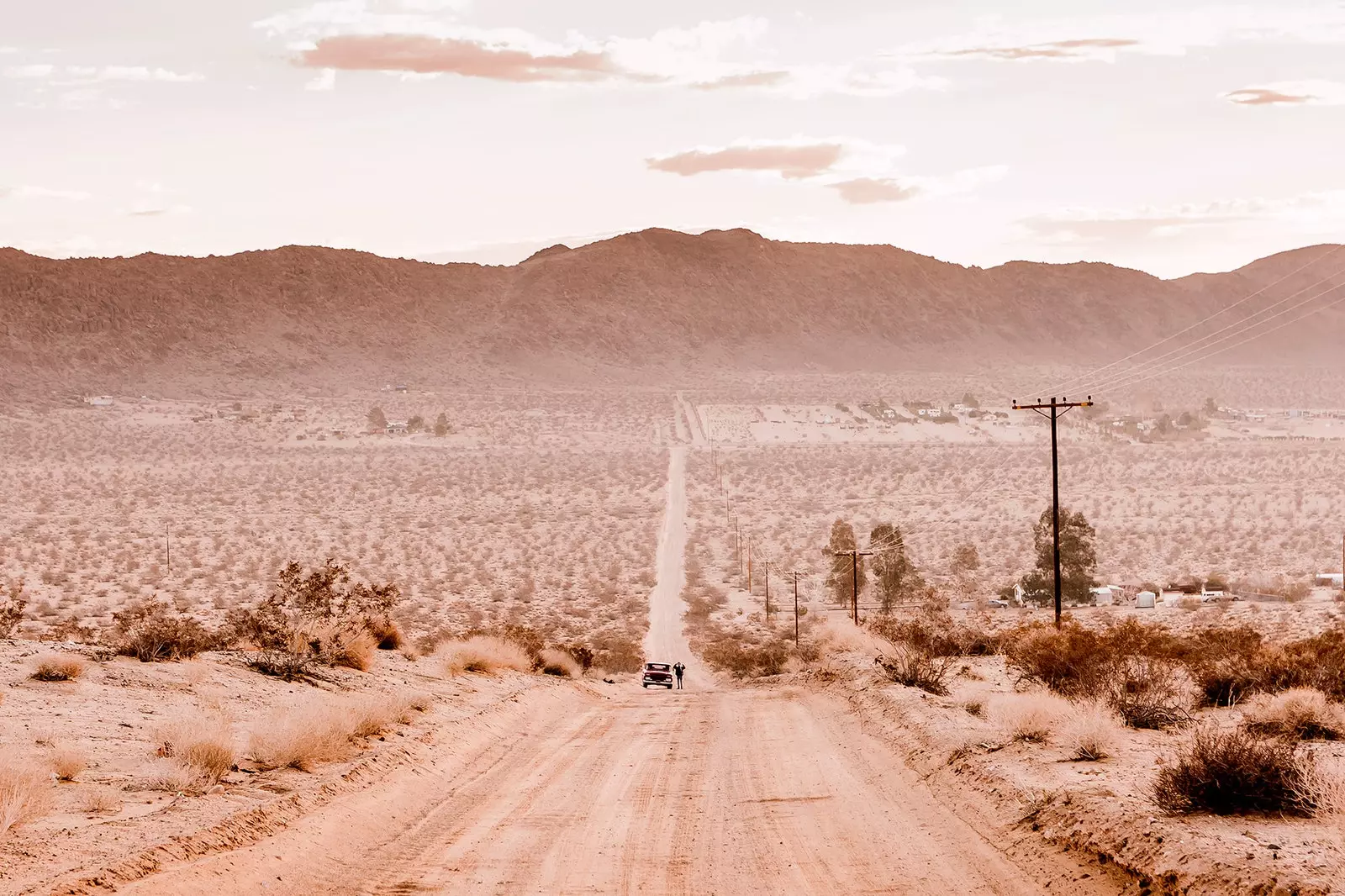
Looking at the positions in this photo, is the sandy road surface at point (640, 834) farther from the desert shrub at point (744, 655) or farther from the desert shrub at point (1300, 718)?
the desert shrub at point (744, 655)

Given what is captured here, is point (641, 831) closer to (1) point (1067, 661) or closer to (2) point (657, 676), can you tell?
(1) point (1067, 661)

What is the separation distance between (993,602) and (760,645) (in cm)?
1150

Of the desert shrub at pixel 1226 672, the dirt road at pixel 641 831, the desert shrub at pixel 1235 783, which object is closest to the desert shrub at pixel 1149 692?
the desert shrub at pixel 1226 672

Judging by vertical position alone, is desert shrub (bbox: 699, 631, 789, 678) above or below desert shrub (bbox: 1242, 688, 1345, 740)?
below

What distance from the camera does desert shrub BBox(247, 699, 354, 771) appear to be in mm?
14773

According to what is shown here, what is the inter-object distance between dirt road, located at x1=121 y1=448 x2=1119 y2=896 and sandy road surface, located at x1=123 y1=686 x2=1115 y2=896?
0.03 metres

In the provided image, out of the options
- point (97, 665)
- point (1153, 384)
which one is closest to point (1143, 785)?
point (97, 665)

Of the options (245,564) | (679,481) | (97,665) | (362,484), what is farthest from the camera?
(679,481)

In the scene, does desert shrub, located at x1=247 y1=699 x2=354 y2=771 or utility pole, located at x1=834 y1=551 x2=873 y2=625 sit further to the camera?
utility pole, located at x1=834 y1=551 x2=873 y2=625

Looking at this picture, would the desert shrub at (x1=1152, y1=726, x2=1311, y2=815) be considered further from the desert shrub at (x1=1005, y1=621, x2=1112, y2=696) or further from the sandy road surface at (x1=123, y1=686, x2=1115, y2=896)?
the desert shrub at (x1=1005, y1=621, x2=1112, y2=696)

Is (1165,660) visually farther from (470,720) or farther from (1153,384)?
(1153,384)

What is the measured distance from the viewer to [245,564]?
58.0 meters

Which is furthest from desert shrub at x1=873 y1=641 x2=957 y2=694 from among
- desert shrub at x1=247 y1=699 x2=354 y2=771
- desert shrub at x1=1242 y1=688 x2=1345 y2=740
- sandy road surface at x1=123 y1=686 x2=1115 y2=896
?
desert shrub at x1=247 y1=699 x2=354 y2=771

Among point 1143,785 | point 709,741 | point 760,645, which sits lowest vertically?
point 760,645
